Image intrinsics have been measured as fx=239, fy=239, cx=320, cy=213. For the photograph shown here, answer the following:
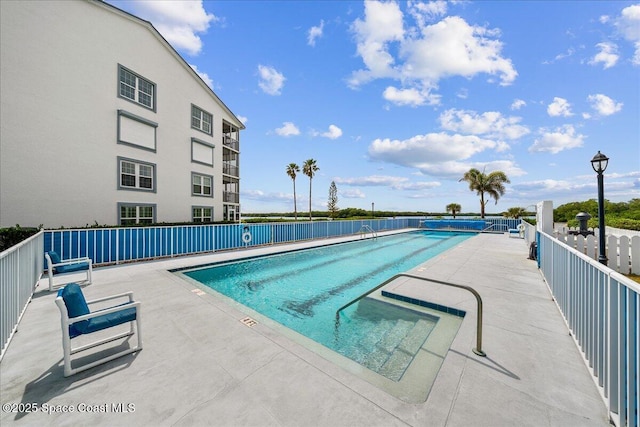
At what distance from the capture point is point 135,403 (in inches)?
92.2

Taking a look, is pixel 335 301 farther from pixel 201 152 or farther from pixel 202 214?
pixel 201 152

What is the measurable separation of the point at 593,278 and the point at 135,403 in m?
5.07

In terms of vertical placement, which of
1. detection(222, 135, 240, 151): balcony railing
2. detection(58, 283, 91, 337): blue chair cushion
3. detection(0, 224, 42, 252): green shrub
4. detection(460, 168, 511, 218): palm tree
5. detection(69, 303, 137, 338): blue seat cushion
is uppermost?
detection(222, 135, 240, 151): balcony railing

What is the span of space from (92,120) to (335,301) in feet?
51.7

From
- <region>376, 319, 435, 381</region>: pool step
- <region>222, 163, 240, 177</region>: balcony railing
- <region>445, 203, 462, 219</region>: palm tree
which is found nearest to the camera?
<region>376, 319, 435, 381</region>: pool step

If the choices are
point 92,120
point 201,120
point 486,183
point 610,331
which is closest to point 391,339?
point 610,331

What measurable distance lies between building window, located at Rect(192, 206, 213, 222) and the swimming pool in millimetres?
11186

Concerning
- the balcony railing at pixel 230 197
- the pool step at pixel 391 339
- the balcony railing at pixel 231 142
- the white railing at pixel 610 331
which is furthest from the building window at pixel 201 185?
the white railing at pixel 610 331

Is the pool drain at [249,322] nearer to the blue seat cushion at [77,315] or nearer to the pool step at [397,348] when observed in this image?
the blue seat cushion at [77,315]

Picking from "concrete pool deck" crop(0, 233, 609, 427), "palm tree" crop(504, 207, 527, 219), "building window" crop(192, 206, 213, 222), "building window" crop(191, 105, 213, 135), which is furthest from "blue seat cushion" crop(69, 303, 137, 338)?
"palm tree" crop(504, 207, 527, 219)

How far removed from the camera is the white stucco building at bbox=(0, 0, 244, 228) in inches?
415

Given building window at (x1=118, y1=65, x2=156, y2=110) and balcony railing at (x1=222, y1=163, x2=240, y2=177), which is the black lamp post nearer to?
building window at (x1=118, y1=65, x2=156, y2=110)

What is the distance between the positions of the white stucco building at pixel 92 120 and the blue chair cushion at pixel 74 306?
12703mm

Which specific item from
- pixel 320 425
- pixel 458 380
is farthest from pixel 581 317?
pixel 320 425
